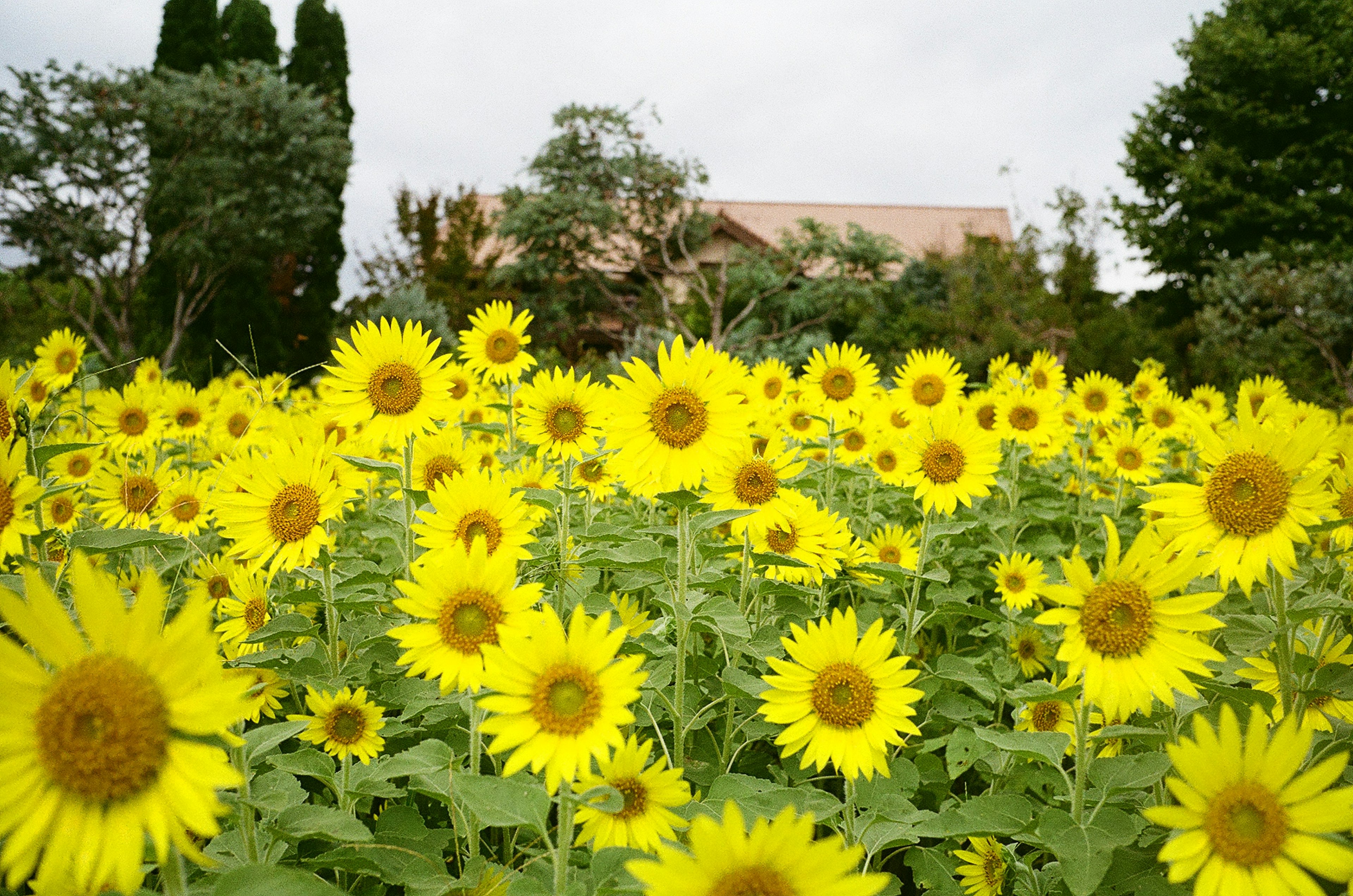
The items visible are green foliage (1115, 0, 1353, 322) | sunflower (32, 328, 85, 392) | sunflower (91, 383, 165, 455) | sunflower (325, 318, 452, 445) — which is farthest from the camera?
green foliage (1115, 0, 1353, 322)

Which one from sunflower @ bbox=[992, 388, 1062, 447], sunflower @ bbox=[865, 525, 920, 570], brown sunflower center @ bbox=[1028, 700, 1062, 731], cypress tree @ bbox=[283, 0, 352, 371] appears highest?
cypress tree @ bbox=[283, 0, 352, 371]

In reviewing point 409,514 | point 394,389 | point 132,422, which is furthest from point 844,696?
point 132,422

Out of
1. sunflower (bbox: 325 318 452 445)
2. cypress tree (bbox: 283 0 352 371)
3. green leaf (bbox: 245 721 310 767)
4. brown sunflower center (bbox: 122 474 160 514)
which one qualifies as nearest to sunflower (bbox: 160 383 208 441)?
brown sunflower center (bbox: 122 474 160 514)

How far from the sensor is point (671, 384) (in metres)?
2.22

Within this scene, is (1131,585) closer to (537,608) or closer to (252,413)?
(537,608)

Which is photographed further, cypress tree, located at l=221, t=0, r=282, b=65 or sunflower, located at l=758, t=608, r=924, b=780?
cypress tree, located at l=221, t=0, r=282, b=65

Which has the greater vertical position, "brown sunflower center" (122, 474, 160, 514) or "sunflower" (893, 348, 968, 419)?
"sunflower" (893, 348, 968, 419)

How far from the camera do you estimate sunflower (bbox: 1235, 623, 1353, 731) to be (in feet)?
6.23

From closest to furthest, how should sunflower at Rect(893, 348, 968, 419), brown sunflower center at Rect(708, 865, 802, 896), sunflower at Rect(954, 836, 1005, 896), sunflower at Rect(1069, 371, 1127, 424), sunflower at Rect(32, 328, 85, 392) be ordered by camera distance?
brown sunflower center at Rect(708, 865, 802, 896) → sunflower at Rect(954, 836, 1005, 896) → sunflower at Rect(32, 328, 85, 392) → sunflower at Rect(893, 348, 968, 419) → sunflower at Rect(1069, 371, 1127, 424)

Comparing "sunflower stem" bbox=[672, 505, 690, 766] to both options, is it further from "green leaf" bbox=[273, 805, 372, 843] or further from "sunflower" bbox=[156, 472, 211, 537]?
"sunflower" bbox=[156, 472, 211, 537]

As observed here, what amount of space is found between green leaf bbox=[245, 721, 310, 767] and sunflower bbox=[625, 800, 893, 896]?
2.88 ft

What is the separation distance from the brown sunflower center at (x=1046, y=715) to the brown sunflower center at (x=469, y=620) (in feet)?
6.18

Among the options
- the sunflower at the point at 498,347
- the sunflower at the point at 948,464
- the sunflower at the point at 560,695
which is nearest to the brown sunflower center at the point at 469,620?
the sunflower at the point at 560,695

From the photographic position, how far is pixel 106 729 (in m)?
1.03
